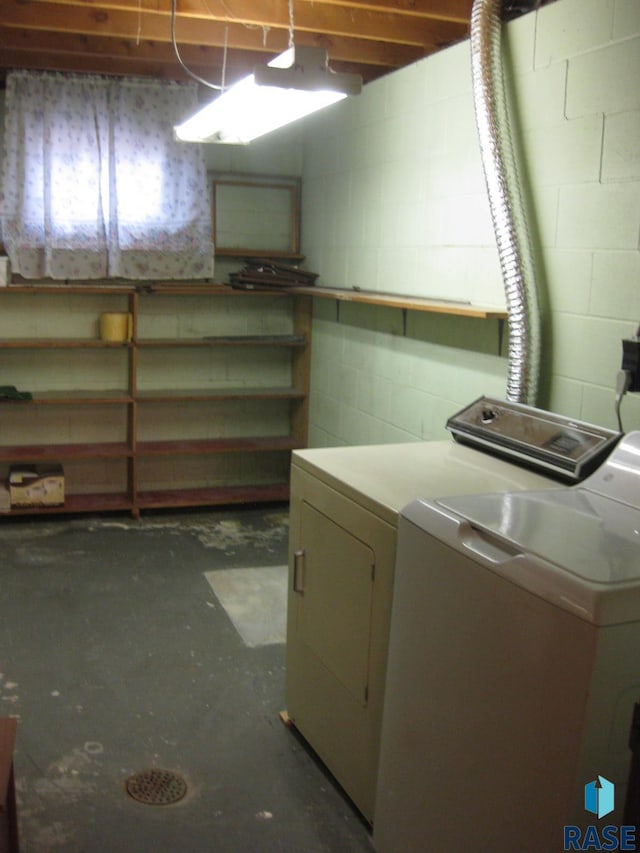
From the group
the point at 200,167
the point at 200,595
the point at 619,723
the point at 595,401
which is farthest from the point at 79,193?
the point at 619,723

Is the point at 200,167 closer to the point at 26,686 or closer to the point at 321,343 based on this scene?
the point at 321,343

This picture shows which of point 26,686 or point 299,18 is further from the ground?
point 299,18

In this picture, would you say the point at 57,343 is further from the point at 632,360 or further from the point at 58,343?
the point at 632,360

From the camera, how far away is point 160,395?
5234mm

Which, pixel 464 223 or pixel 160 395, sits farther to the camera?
pixel 160 395

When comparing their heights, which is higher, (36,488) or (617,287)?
(617,287)

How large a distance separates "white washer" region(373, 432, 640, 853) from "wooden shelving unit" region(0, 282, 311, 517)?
3.35 meters

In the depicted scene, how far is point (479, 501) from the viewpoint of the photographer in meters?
2.06

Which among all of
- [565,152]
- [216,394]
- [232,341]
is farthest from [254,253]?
[565,152]

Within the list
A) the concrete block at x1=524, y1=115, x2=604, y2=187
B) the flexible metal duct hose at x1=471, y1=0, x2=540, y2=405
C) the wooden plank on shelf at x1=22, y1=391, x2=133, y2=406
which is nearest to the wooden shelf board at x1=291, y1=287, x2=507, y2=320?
the flexible metal duct hose at x1=471, y1=0, x2=540, y2=405

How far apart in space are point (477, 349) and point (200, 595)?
69.7 inches

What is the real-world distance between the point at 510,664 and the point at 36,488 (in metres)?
3.89

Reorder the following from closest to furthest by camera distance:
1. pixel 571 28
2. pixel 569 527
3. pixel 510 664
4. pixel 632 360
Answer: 1. pixel 510 664
2. pixel 569 527
3. pixel 632 360
4. pixel 571 28

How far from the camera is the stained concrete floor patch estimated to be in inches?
144
